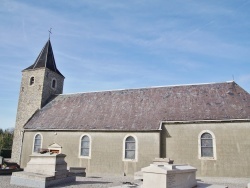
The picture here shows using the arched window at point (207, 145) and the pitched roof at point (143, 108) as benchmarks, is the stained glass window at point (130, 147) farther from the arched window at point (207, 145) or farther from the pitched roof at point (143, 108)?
the arched window at point (207, 145)

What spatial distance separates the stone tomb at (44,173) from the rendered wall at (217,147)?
873cm

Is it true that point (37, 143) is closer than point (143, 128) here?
No

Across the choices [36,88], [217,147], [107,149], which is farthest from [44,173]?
[36,88]

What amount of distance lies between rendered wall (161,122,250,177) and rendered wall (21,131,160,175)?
1.28 meters

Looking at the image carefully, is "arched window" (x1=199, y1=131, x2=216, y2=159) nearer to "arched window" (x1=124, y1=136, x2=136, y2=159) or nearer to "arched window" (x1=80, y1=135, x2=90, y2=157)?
"arched window" (x1=124, y1=136, x2=136, y2=159)

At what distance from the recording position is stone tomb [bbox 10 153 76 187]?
10828mm

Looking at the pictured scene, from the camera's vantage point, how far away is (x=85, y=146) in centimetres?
2086

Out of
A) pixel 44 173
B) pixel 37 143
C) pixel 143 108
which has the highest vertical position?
pixel 143 108

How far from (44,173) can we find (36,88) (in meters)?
17.2

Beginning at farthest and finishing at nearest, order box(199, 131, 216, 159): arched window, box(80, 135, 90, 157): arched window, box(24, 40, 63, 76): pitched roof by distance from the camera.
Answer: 1. box(24, 40, 63, 76): pitched roof
2. box(80, 135, 90, 157): arched window
3. box(199, 131, 216, 159): arched window

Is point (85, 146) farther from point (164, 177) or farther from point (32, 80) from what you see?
point (164, 177)

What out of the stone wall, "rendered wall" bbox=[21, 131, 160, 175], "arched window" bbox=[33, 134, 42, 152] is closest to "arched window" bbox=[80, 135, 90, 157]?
"rendered wall" bbox=[21, 131, 160, 175]

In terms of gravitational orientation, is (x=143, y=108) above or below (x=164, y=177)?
above

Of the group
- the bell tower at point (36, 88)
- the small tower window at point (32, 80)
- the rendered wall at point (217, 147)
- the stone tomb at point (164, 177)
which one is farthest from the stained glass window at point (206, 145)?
the small tower window at point (32, 80)
